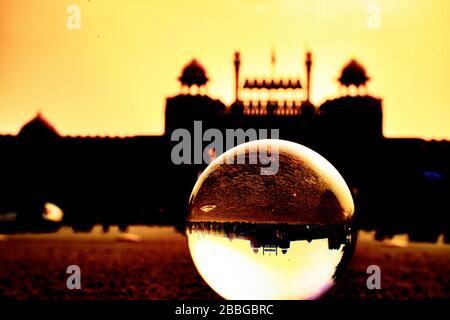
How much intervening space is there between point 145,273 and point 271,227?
7111mm

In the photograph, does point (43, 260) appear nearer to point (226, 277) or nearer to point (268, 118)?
point (226, 277)

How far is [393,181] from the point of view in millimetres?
28641

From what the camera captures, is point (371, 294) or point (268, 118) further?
point (268, 118)

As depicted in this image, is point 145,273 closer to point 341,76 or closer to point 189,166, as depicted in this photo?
point 189,166

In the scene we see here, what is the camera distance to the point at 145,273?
11.0 meters

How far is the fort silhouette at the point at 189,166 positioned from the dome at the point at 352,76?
0.06 m

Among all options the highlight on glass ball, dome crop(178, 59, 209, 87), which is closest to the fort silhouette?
dome crop(178, 59, 209, 87)

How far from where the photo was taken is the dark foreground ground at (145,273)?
8.52m

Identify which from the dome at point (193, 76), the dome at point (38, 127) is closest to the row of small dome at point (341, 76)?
the dome at point (193, 76)

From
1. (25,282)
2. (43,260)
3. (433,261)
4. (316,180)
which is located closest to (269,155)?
(316,180)

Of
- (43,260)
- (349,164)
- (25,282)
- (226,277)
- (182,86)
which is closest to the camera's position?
(226,277)

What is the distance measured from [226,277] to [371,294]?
16.0 ft

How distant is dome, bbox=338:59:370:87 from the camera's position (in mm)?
33625

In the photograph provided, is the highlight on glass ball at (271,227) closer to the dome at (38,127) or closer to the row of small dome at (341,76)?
the row of small dome at (341,76)
